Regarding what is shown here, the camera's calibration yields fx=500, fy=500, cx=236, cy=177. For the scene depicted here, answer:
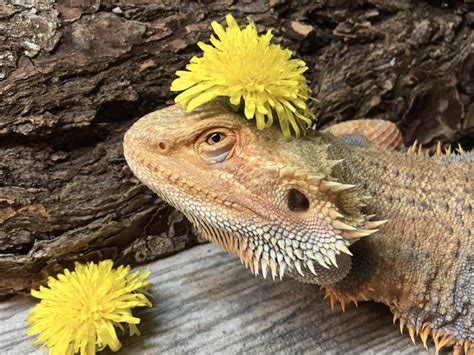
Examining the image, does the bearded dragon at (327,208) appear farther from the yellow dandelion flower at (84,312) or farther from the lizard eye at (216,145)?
the yellow dandelion flower at (84,312)

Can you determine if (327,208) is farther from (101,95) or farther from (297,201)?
(101,95)

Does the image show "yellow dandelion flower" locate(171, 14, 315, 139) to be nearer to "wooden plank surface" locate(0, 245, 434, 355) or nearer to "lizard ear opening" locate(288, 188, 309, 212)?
"lizard ear opening" locate(288, 188, 309, 212)

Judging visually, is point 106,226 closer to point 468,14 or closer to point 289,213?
point 289,213

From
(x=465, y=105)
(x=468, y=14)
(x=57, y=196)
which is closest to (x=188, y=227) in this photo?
Result: (x=57, y=196)

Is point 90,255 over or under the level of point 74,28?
under

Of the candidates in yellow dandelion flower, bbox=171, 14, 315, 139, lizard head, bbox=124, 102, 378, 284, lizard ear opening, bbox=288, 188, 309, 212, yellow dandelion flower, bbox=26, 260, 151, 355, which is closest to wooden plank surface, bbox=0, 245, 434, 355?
yellow dandelion flower, bbox=26, 260, 151, 355

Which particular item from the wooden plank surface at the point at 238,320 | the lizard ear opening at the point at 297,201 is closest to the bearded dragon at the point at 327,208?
the lizard ear opening at the point at 297,201
